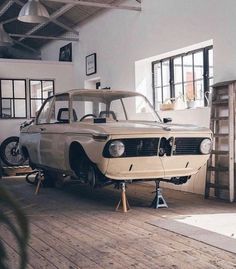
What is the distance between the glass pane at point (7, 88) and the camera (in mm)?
10312

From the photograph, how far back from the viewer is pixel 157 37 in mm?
6793

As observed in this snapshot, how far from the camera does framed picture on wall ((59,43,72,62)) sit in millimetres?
10512

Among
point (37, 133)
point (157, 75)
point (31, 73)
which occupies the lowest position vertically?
point (37, 133)

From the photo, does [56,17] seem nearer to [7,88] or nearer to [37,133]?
[7,88]

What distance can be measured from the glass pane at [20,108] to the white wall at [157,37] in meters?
1.68

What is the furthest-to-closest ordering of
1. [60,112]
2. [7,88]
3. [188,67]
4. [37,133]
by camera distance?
[7,88] → [188,67] → [37,133] → [60,112]

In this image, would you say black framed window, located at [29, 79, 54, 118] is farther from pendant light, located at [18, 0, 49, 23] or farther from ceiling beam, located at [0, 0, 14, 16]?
pendant light, located at [18, 0, 49, 23]

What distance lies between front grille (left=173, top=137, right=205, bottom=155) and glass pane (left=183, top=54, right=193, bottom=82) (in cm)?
187

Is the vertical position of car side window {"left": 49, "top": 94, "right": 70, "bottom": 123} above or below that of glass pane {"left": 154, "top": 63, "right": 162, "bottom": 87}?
below

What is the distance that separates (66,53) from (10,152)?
114 inches

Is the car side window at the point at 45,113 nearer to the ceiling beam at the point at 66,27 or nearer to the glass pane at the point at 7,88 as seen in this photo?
the ceiling beam at the point at 66,27

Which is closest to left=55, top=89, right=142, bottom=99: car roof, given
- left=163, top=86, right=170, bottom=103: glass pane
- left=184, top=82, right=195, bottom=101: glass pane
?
left=184, top=82, right=195, bottom=101: glass pane

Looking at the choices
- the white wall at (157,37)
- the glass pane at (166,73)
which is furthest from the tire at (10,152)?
the glass pane at (166,73)

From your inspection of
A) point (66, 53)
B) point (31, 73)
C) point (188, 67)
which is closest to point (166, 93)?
point (188, 67)
